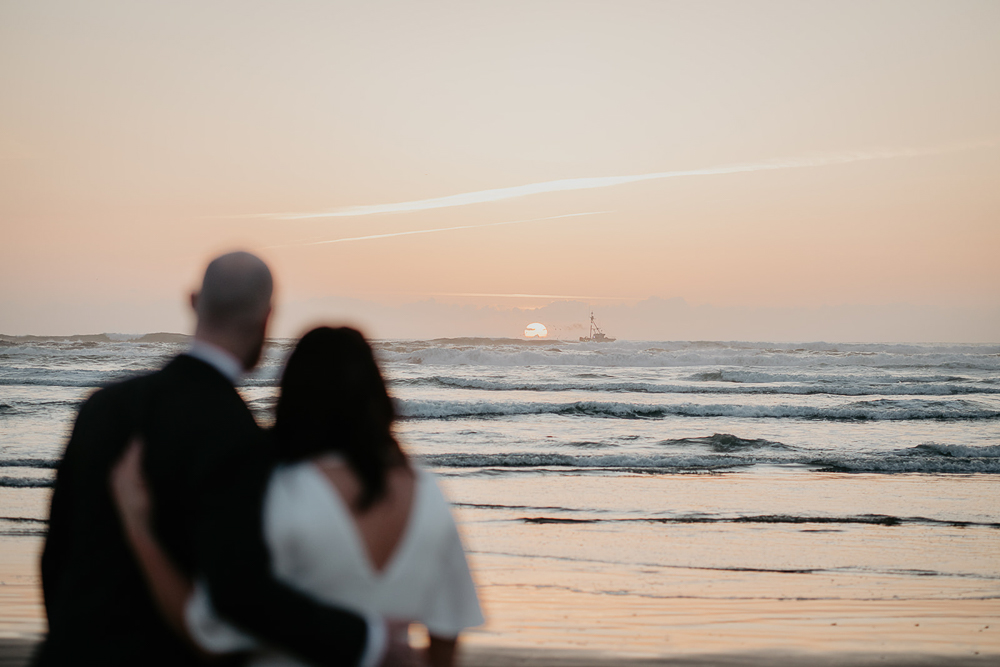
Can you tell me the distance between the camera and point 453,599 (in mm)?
1686

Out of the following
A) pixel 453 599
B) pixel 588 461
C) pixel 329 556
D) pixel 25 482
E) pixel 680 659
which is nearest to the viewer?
pixel 329 556

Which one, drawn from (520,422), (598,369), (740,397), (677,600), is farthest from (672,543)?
(598,369)

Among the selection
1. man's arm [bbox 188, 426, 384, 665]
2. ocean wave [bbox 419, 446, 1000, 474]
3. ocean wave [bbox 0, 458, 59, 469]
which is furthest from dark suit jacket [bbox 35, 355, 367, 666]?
ocean wave [bbox 0, 458, 59, 469]

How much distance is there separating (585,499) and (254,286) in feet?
22.9

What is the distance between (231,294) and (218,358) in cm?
14

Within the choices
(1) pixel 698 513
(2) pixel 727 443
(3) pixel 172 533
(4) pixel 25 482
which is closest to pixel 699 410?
(2) pixel 727 443

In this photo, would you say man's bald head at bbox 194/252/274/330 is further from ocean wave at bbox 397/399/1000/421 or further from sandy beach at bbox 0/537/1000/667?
ocean wave at bbox 397/399/1000/421

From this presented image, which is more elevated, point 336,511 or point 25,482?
point 336,511

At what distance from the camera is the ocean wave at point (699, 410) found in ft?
53.6

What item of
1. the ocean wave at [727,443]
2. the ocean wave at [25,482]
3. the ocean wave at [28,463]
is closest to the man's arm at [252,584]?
→ the ocean wave at [25,482]

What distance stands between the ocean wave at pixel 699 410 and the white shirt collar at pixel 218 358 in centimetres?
1424

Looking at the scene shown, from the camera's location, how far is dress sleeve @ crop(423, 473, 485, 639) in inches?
65.1

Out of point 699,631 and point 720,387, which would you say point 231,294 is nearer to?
point 699,631

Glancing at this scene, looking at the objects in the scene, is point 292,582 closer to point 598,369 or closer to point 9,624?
point 9,624
